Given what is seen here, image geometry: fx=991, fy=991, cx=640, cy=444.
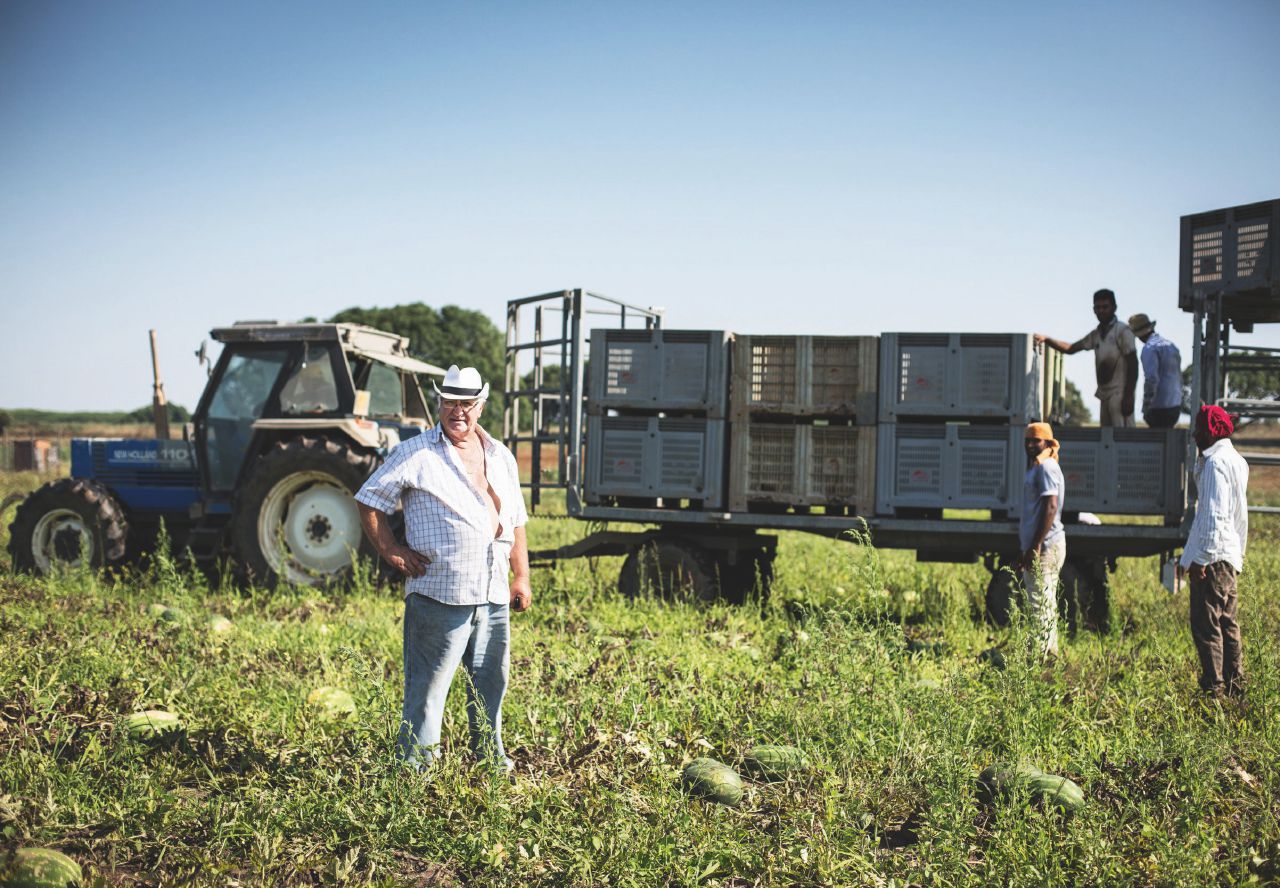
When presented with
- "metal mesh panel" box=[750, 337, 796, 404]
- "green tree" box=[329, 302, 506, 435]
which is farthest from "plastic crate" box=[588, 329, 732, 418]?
"green tree" box=[329, 302, 506, 435]

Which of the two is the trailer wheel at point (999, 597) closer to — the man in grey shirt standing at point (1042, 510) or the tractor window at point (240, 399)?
the man in grey shirt standing at point (1042, 510)

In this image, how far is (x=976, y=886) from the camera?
3.66 meters

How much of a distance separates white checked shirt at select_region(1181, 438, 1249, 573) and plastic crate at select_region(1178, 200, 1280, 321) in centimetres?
255

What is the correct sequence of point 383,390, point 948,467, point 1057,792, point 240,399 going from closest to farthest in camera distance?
point 1057,792
point 948,467
point 240,399
point 383,390

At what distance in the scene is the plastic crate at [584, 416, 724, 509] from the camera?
343 inches

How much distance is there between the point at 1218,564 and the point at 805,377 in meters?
3.51

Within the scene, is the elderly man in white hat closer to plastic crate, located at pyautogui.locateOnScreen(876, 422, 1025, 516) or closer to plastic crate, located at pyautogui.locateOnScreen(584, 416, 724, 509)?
plastic crate, located at pyautogui.locateOnScreen(584, 416, 724, 509)

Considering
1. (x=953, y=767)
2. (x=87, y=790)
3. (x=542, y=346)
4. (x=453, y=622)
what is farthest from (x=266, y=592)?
(x=953, y=767)

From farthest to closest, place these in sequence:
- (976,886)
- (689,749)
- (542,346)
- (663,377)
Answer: (542,346) < (663,377) < (689,749) < (976,886)

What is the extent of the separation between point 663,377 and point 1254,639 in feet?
16.0

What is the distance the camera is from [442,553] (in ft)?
14.4

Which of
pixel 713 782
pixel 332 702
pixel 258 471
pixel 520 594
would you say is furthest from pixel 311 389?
pixel 713 782

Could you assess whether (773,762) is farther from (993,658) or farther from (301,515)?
(301,515)

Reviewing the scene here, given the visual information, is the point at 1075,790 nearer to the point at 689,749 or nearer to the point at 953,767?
the point at 953,767
